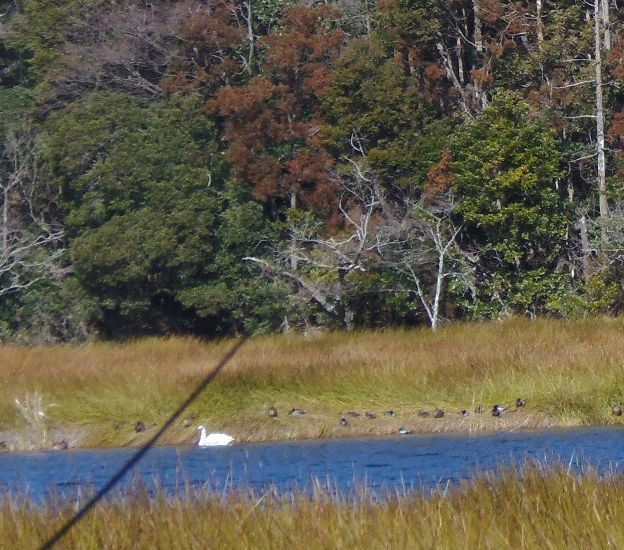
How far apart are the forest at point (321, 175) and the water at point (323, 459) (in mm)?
11046

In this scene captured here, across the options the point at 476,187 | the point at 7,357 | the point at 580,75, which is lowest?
the point at 7,357

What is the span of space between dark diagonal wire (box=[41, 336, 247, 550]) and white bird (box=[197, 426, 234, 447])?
0.76 m

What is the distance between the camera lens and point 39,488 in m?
12.8

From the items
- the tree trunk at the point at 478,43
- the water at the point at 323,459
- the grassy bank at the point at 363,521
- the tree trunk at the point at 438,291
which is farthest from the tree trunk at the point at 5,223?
the grassy bank at the point at 363,521

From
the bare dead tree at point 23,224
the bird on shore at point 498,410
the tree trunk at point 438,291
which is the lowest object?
the tree trunk at point 438,291

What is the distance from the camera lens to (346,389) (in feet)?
58.4

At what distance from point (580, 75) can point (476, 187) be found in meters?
4.10

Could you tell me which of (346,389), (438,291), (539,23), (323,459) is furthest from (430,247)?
(323,459)

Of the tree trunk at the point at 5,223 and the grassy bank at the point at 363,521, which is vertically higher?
the grassy bank at the point at 363,521

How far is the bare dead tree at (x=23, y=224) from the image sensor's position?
30609 millimetres

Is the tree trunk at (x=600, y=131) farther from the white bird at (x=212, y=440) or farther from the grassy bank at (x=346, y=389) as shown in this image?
the white bird at (x=212, y=440)

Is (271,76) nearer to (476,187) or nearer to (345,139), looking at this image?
(345,139)

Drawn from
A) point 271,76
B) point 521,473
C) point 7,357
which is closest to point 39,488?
point 521,473

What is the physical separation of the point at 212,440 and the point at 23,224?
17234 millimetres
